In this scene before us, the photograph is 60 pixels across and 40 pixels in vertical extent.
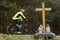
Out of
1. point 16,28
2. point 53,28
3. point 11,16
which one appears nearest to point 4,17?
point 11,16

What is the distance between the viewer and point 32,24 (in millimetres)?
15656

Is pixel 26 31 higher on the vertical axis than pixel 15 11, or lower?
lower

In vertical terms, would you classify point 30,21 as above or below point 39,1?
below

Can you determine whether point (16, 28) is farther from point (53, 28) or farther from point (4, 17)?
point (53, 28)

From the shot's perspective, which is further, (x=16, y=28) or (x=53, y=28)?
(x=53, y=28)

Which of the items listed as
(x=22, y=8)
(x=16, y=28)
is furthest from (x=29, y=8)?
(x=16, y=28)

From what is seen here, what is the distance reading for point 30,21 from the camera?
1562 cm

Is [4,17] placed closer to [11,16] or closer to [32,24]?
[11,16]

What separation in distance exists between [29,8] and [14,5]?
2.96ft

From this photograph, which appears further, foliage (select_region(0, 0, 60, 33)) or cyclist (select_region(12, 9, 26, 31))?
foliage (select_region(0, 0, 60, 33))

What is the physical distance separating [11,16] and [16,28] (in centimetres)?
118

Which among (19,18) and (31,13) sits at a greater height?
(31,13)

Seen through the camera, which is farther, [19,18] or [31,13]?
[31,13]

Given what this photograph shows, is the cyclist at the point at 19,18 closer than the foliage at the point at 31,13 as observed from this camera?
Yes
